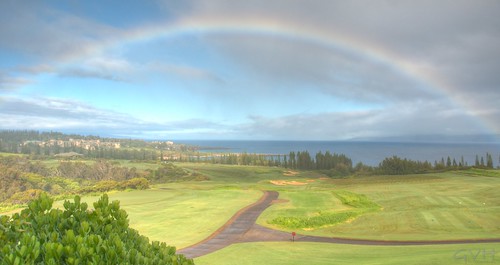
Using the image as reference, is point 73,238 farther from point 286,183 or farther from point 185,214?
point 286,183

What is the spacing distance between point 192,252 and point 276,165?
87064mm

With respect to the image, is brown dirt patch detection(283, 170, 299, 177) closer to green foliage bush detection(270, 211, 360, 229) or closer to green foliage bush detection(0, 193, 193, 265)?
green foliage bush detection(270, 211, 360, 229)

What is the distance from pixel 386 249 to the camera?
77.5 ft

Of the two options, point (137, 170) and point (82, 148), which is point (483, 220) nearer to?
point (137, 170)

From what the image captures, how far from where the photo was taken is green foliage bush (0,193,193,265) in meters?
3.91

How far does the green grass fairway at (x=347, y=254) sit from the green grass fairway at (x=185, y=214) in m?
5.81

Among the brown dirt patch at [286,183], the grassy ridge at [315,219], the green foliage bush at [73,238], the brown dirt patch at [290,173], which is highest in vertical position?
the green foliage bush at [73,238]

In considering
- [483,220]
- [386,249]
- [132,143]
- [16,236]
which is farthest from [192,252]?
[132,143]

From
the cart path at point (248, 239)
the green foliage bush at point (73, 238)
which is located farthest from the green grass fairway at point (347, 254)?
the green foliage bush at point (73, 238)

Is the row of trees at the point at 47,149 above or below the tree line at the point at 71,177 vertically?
above

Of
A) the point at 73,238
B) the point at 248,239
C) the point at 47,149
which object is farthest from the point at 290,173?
the point at 73,238

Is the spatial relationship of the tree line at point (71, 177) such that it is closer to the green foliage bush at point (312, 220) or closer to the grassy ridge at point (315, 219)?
the grassy ridge at point (315, 219)

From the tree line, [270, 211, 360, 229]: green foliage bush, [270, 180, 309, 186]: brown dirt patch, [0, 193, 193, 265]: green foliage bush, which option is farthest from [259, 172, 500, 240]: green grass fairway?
the tree line

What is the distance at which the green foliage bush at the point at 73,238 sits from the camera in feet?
12.8
